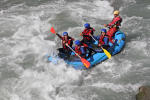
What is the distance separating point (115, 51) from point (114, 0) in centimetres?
616

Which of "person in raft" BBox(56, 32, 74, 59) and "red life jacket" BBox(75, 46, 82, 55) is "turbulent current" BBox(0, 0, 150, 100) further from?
"red life jacket" BBox(75, 46, 82, 55)

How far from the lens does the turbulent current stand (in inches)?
300

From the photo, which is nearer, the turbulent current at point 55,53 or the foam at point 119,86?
the foam at point 119,86

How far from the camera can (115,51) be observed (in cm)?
851

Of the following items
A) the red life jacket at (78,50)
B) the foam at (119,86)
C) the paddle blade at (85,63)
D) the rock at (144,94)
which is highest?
the red life jacket at (78,50)

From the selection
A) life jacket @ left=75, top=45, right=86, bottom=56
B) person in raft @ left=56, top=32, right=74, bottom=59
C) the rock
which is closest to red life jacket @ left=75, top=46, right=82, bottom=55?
life jacket @ left=75, top=45, right=86, bottom=56

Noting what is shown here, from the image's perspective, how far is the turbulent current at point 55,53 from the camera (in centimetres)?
762

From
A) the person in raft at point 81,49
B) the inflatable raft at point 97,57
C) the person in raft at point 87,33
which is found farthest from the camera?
the person in raft at point 87,33

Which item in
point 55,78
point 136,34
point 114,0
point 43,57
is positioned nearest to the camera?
point 55,78

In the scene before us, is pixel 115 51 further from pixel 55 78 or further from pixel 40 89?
pixel 40 89

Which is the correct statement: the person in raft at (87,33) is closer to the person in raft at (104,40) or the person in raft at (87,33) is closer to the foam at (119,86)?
the person in raft at (104,40)

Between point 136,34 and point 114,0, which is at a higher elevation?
point 114,0

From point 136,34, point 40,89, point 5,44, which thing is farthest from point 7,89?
point 136,34

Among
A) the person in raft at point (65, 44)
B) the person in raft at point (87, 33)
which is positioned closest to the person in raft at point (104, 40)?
the person in raft at point (87, 33)
